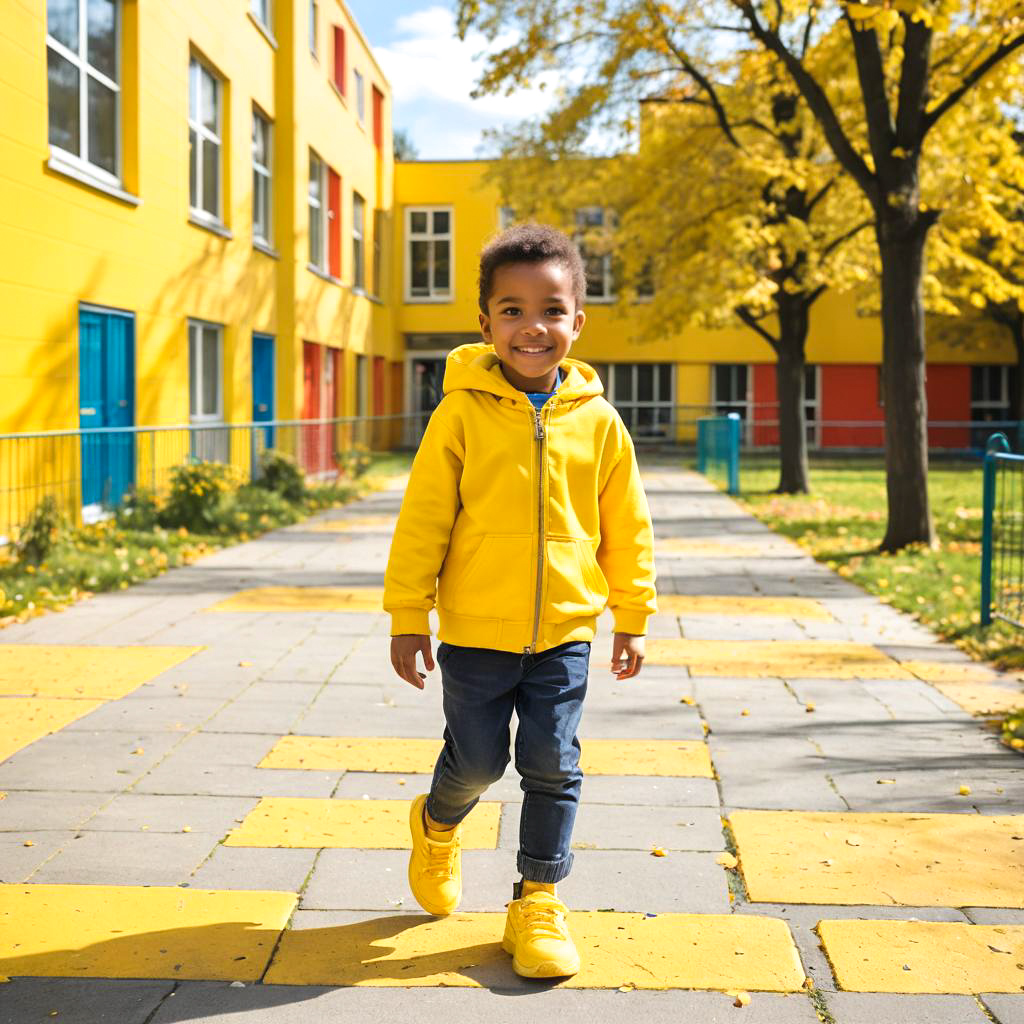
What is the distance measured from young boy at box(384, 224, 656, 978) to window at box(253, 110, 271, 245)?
692 inches

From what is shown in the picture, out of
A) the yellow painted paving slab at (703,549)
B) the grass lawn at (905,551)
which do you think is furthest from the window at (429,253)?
the yellow painted paving slab at (703,549)

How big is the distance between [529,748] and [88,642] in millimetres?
4898

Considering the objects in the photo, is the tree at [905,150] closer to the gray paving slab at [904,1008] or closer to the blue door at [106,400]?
the blue door at [106,400]

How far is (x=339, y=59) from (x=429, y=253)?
932cm

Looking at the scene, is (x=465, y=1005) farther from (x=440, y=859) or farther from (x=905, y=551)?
(x=905, y=551)

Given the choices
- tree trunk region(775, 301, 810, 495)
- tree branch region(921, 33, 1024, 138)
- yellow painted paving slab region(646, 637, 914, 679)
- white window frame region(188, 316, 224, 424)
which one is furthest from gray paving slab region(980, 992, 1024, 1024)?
tree trunk region(775, 301, 810, 495)

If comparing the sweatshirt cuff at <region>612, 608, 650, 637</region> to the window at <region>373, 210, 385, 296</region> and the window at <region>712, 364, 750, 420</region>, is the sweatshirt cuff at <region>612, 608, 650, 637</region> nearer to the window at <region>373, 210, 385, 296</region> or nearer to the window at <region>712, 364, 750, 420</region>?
the window at <region>373, 210, 385, 296</region>

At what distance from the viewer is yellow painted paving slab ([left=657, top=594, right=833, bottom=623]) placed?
9148mm

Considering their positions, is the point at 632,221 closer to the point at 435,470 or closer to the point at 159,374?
the point at 159,374

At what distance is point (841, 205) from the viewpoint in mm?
19688

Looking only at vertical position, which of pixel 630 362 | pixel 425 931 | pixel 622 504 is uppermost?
pixel 630 362

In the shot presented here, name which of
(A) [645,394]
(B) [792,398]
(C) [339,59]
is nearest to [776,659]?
(B) [792,398]

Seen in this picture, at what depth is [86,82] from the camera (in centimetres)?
1298

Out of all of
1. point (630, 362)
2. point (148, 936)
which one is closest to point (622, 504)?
point (148, 936)
